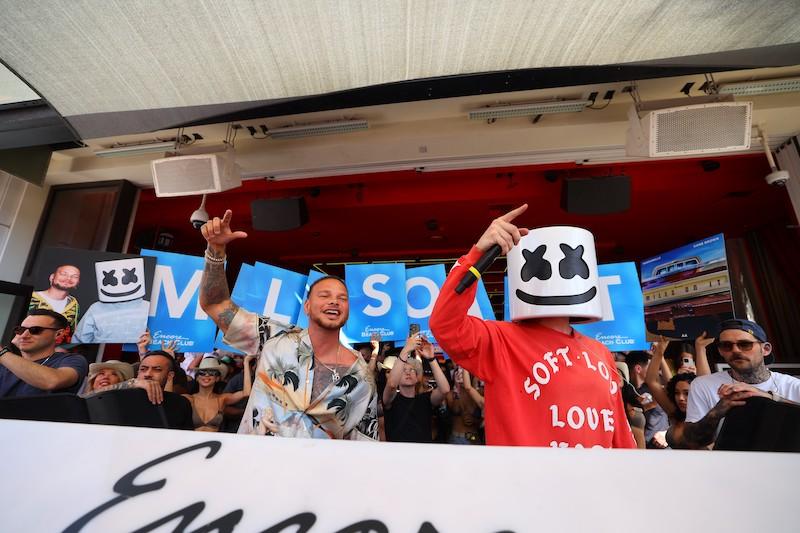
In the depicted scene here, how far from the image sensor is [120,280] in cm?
299

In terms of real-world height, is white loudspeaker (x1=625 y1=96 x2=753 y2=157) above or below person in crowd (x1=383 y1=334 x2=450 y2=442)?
above

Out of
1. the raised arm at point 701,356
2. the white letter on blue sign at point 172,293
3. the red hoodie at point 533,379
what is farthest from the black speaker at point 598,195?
the white letter on blue sign at point 172,293

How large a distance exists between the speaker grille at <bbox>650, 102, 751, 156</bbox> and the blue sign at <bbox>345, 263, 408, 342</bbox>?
2136 millimetres

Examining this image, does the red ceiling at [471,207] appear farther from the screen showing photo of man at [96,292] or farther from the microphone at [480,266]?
the microphone at [480,266]

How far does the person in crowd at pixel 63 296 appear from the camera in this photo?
2912mm

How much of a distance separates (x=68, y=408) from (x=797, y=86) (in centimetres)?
459

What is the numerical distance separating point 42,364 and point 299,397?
197 cm

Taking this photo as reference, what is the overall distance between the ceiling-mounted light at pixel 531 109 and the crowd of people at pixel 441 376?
6.29 ft

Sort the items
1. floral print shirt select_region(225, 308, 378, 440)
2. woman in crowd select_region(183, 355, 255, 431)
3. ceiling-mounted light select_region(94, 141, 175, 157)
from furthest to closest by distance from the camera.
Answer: ceiling-mounted light select_region(94, 141, 175, 157) < woman in crowd select_region(183, 355, 255, 431) < floral print shirt select_region(225, 308, 378, 440)

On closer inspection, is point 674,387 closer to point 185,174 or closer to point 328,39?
point 328,39

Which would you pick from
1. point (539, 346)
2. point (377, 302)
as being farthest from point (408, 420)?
point (539, 346)

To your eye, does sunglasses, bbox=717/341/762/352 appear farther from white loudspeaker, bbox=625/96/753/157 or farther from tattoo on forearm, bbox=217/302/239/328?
tattoo on forearm, bbox=217/302/239/328

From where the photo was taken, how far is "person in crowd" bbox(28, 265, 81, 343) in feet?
9.55

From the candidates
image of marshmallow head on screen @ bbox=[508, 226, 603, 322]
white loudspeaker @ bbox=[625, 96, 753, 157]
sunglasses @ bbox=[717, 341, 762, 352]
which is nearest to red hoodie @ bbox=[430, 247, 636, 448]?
image of marshmallow head on screen @ bbox=[508, 226, 603, 322]
